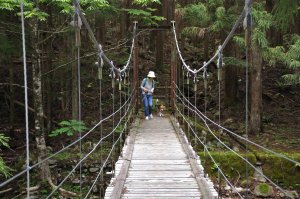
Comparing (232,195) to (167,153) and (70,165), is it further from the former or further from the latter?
(70,165)

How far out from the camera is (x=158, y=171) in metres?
4.14

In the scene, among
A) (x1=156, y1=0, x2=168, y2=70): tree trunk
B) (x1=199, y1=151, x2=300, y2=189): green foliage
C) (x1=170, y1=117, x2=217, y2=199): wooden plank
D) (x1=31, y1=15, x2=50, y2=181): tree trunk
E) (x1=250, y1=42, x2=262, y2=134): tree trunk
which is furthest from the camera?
(x1=156, y1=0, x2=168, y2=70): tree trunk

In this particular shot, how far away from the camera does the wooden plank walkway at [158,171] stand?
3367 millimetres

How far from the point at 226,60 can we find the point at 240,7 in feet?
3.69

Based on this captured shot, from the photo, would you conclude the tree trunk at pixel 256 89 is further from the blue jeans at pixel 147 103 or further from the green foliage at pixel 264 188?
the green foliage at pixel 264 188

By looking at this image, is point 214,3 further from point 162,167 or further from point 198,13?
point 162,167

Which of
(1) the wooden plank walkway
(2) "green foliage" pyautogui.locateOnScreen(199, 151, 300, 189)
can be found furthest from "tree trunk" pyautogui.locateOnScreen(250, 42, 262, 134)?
(1) the wooden plank walkway

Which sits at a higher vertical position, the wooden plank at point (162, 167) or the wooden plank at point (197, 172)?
the wooden plank at point (197, 172)

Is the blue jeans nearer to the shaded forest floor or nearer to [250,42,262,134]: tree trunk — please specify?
the shaded forest floor

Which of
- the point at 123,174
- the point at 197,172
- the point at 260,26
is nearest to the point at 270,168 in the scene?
the point at 260,26

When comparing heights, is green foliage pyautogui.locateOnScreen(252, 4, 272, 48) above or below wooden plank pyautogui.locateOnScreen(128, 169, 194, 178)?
above

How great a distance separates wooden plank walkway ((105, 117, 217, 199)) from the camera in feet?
11.0

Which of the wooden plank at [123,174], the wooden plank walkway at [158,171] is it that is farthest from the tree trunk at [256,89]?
the wooden plank at [123,174]

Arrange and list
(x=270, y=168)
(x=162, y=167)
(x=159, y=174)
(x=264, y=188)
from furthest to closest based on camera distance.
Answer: (x=270, y=168)
(x=264, y=188)
(x=162, y=167)
(x=159, y=174)
